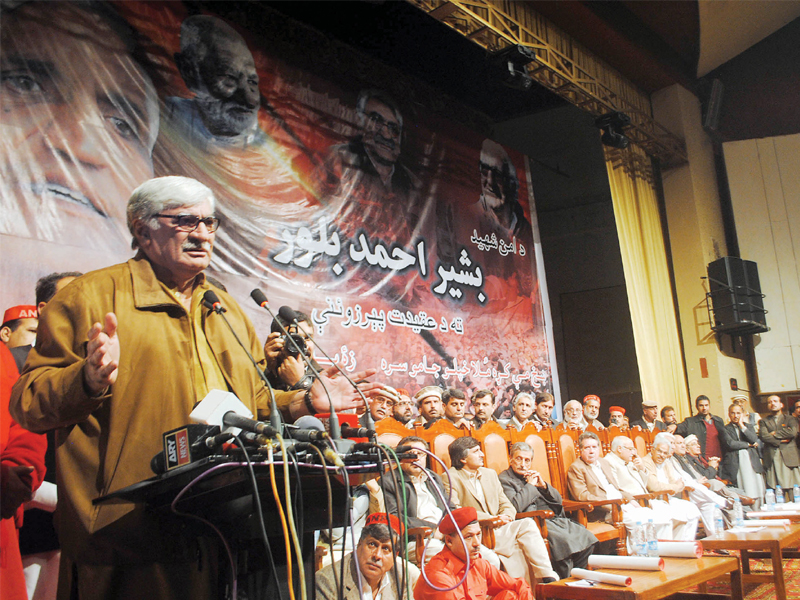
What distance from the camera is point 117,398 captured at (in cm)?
137

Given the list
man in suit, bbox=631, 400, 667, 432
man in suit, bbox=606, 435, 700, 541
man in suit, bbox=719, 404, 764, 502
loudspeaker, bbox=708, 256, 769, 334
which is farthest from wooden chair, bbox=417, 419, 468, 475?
loudspeaker, bbox=708, 256, 769, 334

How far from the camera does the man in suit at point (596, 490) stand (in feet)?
15.2

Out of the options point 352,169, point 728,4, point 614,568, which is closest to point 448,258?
point 352,169

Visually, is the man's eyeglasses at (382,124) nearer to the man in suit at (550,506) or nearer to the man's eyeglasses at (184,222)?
Result: the man in suit at (550,506)

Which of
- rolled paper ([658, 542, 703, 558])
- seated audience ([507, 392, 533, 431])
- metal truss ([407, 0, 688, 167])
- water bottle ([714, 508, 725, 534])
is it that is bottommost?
water bottle ([714, 508, 725, 534])

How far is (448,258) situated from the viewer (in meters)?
7.11

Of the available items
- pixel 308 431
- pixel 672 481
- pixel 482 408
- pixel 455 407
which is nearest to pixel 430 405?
pixel 455 407

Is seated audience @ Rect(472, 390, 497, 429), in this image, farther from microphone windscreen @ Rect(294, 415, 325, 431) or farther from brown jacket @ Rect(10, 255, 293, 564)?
microphone windscreen @ Rect(294, 415, 325, 431)

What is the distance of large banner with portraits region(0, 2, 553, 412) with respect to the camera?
13.1ft

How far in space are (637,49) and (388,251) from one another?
425cm

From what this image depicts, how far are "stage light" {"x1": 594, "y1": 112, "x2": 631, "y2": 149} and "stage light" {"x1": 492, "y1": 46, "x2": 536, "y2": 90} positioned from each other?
185 centimetres

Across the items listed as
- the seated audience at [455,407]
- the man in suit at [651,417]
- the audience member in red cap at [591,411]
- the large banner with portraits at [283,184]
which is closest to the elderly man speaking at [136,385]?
the large banner with portraits at [283,184]

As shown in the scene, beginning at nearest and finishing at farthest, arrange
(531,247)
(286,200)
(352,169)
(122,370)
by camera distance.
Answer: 1. (122,370)
2. (286,200)
3. (352,169)
4. (531,247)

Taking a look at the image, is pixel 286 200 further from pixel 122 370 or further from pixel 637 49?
pixel 637 49
